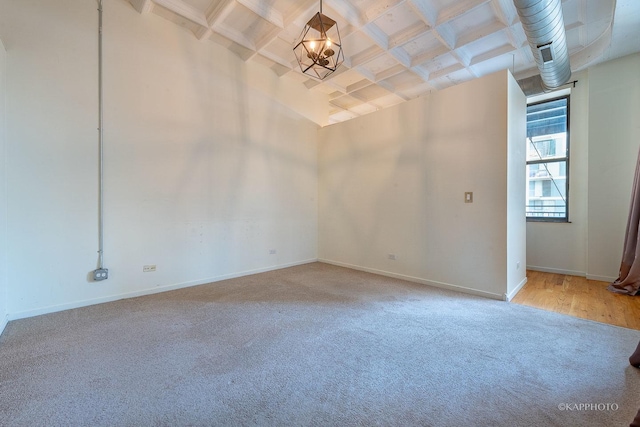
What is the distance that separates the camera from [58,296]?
2891mm

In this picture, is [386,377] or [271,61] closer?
[386,377]

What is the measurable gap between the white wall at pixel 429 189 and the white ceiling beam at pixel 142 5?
327 cm

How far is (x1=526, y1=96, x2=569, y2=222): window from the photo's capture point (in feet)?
15.2

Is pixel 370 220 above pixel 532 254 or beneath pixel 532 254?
above

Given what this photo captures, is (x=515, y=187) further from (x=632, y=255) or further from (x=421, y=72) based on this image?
(x=421, y=72)

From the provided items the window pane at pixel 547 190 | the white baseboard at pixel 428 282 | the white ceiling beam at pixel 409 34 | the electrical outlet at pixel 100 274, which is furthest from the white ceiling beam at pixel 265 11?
the window pane at pixel 547 190

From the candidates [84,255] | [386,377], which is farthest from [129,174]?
[386,377]

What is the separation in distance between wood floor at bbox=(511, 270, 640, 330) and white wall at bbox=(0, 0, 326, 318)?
3.86 m

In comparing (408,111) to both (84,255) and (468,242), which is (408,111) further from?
(84,255)

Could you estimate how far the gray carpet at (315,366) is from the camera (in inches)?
57.1

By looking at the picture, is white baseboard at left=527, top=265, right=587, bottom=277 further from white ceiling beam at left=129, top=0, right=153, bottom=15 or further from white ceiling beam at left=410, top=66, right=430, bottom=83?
white ceiling beam at left=129, top=0, right=153, bottom=15

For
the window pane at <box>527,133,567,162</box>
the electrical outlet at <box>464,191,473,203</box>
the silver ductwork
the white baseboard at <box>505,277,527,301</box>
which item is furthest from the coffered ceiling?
the white baseboard at <box>505,277,527,301</box>

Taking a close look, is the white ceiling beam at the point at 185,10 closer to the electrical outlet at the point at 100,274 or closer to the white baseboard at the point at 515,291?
the electrical outlet at the point at 100,274

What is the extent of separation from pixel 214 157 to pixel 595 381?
4.59 m
